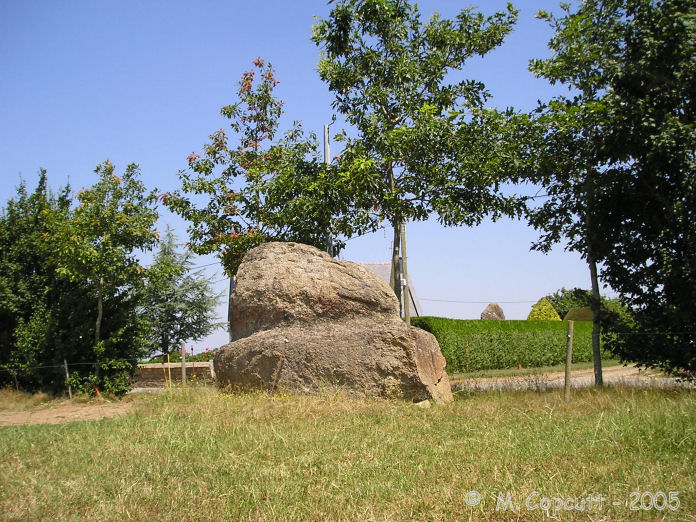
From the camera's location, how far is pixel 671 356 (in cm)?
956

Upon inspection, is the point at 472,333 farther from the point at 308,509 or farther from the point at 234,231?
the point at 308,509

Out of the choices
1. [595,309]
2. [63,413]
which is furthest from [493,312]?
[63,413]

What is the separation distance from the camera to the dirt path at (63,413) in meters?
9.97

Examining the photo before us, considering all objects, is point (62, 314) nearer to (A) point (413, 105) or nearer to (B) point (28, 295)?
(B) point (28, 295)

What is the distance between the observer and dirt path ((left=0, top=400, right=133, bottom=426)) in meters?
9.97

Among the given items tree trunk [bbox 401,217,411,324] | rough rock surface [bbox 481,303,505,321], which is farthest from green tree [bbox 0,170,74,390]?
rough rock surface [bbox 481,303,505,321]

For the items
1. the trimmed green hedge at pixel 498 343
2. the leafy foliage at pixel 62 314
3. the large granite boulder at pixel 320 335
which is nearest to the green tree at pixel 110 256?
the leafy foliage at pixel 62 314

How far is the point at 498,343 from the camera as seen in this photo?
20750 mm

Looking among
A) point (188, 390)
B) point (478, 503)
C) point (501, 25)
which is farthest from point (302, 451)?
point (501, 25)

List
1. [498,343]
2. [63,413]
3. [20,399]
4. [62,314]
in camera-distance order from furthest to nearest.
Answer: [498,343] → [62,314] → [20,399] → [63,413]

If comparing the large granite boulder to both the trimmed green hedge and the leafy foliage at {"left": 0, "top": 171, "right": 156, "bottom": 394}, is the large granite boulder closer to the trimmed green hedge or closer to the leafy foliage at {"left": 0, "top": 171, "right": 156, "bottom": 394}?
the leafy foliage at {"left": 0, "top": 171, "right": 156, "bottom": 394}

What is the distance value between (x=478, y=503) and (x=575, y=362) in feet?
75.1

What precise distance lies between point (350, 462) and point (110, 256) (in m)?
10.0

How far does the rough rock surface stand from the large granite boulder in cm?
2440
